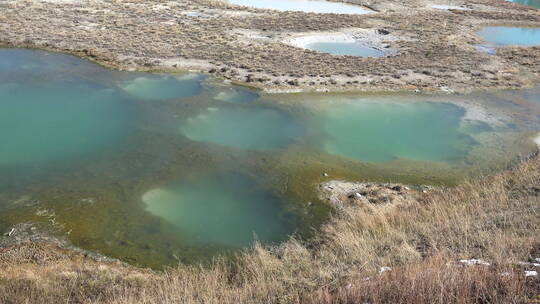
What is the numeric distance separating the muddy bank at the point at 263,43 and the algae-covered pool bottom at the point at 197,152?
2366mm

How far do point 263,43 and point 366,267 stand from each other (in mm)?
30007

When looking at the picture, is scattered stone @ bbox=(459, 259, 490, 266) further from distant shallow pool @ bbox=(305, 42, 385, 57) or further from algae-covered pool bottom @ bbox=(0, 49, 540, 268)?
distant shallow pool @ bbox=(305, 42, 385, 57)

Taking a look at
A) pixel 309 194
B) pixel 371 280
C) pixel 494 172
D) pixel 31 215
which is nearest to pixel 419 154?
pixel 494 172

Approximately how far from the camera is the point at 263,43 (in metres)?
36.1

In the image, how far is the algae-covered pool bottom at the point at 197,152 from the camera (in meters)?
13.5

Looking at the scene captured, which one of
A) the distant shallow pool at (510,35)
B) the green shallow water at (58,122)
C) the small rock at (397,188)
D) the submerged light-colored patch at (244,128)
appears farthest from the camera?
the distant shallow pool at (510,35)

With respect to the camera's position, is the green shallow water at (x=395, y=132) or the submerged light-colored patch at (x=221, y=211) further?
the green shallow water at (x=395, y=132)

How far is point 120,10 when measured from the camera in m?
45.3

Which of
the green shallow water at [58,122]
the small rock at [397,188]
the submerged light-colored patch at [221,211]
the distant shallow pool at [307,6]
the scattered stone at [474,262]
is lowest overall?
the submerged light-colored patch at [221,211]

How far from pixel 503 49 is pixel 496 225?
112 ft

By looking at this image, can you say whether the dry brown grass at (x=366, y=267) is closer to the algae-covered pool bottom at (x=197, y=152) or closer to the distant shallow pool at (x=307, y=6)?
the algae-covered pool bottom at (x=197, y=152)

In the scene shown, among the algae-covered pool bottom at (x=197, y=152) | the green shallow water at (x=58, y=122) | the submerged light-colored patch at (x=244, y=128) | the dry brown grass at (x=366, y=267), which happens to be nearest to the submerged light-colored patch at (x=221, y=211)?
the algae-covered pool bottom at (x=197, y=152)

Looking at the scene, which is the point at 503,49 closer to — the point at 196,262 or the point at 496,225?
the point at 496,225

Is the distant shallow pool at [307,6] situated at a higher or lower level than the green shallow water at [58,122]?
higher
